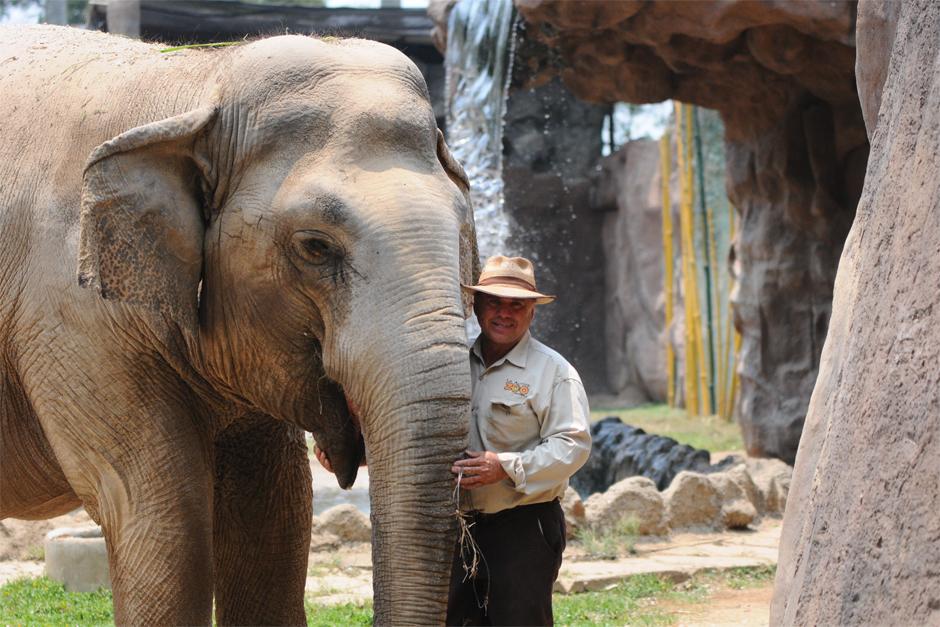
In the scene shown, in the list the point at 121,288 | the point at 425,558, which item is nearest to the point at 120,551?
the point at 121,288

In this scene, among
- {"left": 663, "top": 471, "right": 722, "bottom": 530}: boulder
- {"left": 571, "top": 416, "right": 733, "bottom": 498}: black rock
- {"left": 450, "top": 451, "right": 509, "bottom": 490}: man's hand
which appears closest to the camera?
{"left": 450, "top": 451, "right": 509, "bottom": 490}: man's hand

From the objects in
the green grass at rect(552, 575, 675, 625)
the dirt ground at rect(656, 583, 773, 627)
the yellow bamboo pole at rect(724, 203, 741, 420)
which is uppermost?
the yellow bamboo pole at rect(724, 203, 741, 420)

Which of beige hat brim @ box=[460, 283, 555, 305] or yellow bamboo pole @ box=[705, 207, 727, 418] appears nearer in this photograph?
beige hat brim @ box=[460, 283, 555, 305]

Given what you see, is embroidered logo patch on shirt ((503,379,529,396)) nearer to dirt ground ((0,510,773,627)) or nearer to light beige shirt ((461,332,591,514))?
light beige shirt ((461,332,591,514))

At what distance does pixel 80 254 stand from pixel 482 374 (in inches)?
48.9

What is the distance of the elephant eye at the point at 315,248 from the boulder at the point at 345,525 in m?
4.43

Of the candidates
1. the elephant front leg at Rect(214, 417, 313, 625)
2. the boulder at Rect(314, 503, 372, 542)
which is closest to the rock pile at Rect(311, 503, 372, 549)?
the boulder at Rect(314, 503, 372, 542)

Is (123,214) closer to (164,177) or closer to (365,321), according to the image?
(164,177)

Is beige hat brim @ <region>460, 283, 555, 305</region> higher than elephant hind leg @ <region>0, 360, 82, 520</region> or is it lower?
higher

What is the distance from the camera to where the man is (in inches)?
159

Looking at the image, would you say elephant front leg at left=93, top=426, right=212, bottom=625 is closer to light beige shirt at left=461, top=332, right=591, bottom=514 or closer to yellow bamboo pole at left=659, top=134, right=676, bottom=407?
light beige shirt at left=461, top=332, right=591, bottom=514

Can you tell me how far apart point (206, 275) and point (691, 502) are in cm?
532

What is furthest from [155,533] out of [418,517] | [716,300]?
[716,300]

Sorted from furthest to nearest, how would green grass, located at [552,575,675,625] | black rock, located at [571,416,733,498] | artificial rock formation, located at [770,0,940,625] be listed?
1. black rock, located at [571,416,733,498]
2. green grass, located at [552,575,675,625]
3. artificial rock formation, located at [770,0,940,625]
